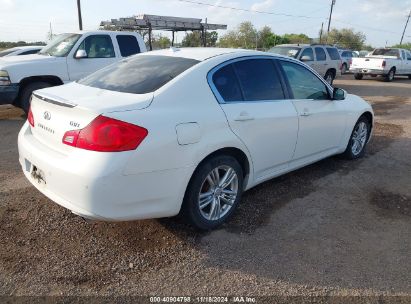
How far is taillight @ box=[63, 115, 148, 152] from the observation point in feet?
8.86

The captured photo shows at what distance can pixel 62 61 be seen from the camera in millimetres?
8125

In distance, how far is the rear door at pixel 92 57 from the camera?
8.27 metres

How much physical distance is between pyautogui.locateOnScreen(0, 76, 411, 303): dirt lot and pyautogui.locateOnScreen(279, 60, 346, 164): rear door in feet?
1.67

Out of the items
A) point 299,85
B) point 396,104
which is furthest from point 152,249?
point 396,104

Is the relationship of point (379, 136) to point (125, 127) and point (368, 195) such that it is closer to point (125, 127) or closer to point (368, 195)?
point (368, 195)

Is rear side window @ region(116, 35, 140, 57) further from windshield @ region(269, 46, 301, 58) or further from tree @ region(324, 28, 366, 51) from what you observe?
tree @ region(324, 28, 366, 51)

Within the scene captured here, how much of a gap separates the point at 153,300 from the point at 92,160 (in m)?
1.09

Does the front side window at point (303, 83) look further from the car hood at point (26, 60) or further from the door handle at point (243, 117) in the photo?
the car hood at point (26, 60)

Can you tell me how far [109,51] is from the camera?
8805 mm

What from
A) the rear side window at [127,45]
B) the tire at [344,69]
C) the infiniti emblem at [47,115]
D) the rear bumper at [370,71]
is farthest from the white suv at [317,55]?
the infiniti emblem at [47,115]

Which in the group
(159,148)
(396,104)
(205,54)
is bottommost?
(396,104)

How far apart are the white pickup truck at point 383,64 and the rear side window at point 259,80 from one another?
17728 millimetres

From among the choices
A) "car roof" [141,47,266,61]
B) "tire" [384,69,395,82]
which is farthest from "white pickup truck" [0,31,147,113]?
"tire" [384,69,395,82]

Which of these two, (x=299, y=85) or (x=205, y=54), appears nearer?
(x=205, y=54)
